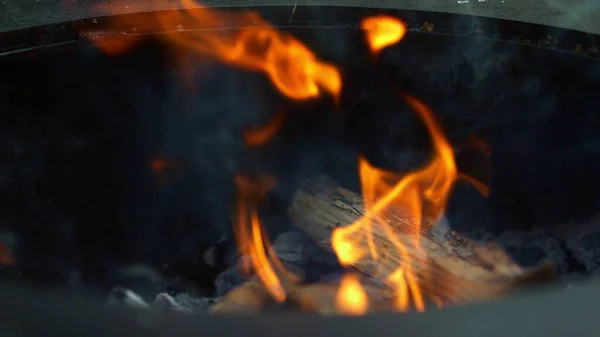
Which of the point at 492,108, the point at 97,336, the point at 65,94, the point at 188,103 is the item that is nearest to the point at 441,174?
the point at 492,108

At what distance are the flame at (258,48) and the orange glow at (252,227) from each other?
0.21 meters

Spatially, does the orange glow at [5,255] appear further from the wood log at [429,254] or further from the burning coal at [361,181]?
the wood log at [429,254]

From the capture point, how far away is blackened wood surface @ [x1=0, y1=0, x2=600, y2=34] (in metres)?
1.30

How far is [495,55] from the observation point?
1.25 m

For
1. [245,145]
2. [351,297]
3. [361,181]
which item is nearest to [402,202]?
[361,181]

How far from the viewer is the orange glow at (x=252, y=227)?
54.9 inches

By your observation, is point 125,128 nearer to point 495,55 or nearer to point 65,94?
point 65,94

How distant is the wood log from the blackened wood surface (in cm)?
39

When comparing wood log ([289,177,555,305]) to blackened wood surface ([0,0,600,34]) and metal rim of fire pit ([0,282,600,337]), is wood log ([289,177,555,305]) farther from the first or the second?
metal rim of fire pit ([0,282,600,337])

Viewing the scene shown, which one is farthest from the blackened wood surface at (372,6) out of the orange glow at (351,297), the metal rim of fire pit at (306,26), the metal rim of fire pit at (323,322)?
the metal rim of fire pit at (323,322)

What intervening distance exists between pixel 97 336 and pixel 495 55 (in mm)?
929

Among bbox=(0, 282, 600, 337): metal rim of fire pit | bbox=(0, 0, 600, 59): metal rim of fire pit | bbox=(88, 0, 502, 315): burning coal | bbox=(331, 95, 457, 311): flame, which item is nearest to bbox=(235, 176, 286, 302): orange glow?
bbox=(88, 0, 502, 315): burning coal

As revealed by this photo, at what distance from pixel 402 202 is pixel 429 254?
0.12 metres

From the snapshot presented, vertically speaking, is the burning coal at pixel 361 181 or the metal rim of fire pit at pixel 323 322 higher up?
the burning coal at pixel 361 181
